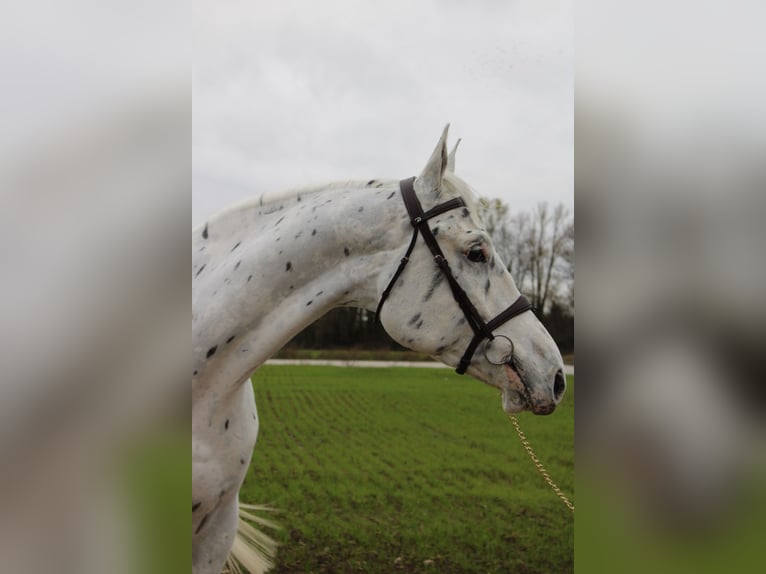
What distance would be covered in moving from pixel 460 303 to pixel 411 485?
592 cm

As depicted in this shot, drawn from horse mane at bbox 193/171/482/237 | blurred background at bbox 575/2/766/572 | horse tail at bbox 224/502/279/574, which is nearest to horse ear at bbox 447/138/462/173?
horse mane at bbox 193/171/482/237

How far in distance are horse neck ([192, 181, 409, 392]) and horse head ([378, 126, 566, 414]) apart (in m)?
0.09

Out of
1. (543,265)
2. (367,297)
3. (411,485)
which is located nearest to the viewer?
(367,297)

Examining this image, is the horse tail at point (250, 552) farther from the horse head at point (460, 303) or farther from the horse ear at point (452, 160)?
the horse ear at point (452, 160)

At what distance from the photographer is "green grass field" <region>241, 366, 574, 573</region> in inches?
207

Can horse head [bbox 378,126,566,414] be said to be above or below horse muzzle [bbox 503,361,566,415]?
above

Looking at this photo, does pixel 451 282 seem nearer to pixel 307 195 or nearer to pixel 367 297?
pixel 367 297

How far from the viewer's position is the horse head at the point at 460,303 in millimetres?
2021

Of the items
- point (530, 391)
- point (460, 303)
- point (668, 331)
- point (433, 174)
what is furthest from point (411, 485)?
point (668, 331)

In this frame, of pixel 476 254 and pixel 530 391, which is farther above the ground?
pixel 476 254

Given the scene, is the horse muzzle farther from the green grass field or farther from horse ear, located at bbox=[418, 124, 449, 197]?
the green grass field

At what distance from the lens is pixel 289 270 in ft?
6.64

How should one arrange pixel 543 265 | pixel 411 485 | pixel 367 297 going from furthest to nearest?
pixel 543 265 → pixel 411 485 → pixel 367 297

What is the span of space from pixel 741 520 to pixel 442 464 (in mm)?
7915
